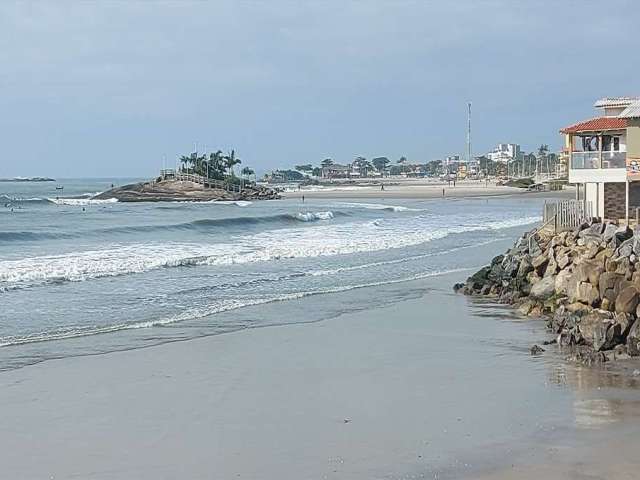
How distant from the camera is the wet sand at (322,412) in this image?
9.68 metres

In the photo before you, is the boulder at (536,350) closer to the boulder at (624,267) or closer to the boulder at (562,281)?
the boulder at (624,267)

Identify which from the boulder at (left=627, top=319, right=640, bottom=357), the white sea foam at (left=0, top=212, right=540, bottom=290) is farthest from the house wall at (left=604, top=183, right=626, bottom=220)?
the white sea foam at (left=0, top=212, right=540, bottom=290)

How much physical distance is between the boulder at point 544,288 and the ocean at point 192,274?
365 cm

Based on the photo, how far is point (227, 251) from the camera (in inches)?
1443

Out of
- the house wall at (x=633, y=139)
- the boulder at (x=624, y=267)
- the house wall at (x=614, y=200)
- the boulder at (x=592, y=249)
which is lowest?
the boulder at (x=624, y=267)

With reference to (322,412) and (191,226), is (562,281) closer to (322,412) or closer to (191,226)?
(322,412)

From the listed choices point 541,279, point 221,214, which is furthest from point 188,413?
point 221,214

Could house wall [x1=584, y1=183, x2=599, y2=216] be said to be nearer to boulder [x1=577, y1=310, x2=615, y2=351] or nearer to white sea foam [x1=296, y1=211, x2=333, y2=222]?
boulder [x1=577, y1=310, x2=615, y2=351]

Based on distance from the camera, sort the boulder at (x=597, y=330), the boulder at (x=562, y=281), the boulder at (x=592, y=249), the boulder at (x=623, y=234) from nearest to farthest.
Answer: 1. the boulder at (x=597, y=330)
2. the boulder at (x=562, y=281)
3. the boulder at (x=592, y=249)
4. the boulder at (x=623, y=234)

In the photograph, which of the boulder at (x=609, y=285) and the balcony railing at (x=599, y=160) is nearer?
the boulder at (x=609, y=285)

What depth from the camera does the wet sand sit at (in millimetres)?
9680

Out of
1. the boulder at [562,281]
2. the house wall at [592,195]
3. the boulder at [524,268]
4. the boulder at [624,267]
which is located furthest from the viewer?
the house wall at [592,195]

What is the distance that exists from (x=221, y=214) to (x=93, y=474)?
62.4 m

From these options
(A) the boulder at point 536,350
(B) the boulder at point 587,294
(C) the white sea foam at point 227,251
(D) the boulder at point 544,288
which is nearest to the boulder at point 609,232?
(D) the boulder at point 544,288
